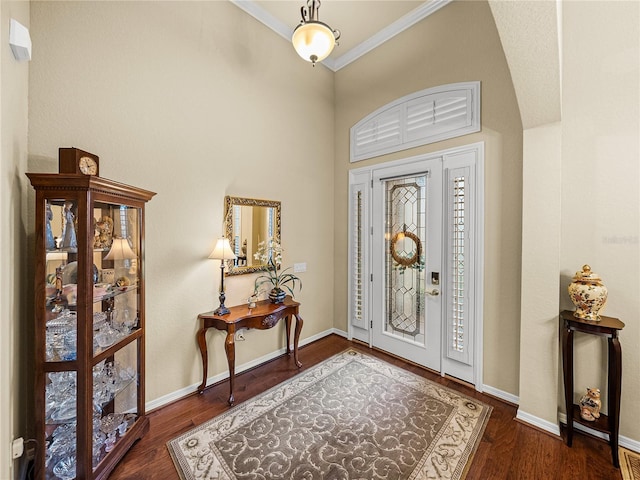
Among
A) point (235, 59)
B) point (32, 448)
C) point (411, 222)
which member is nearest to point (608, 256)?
point (411, 222)

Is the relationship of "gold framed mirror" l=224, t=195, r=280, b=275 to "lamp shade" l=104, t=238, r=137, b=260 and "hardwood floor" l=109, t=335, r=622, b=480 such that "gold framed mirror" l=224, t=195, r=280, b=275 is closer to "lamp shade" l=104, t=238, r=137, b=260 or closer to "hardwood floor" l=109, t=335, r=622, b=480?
"lamp shade" l=104, t=238, r=137, b=260

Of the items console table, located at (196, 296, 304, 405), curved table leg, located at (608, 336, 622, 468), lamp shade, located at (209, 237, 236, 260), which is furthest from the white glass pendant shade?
curved table leg, located at (608, 336, 622, 468)

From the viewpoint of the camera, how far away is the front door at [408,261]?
2.79 metres

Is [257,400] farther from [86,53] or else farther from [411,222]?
[86,53]

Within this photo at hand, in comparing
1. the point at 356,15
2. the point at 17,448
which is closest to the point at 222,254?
the point at 17,448

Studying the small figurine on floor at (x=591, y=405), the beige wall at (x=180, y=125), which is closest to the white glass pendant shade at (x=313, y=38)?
the beige wall at (x=180, y=125)

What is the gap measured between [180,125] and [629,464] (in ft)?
14.0

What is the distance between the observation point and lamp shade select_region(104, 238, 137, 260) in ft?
5.69

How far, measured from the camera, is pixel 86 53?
188 cm

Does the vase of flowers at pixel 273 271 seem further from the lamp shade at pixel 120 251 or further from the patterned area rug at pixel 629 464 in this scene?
the patterned area rug at pixel 629 464

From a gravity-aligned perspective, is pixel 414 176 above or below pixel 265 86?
below

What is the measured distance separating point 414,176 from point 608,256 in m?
1.73

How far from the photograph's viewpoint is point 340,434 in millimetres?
1944

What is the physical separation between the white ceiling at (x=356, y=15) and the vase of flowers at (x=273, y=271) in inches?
102
